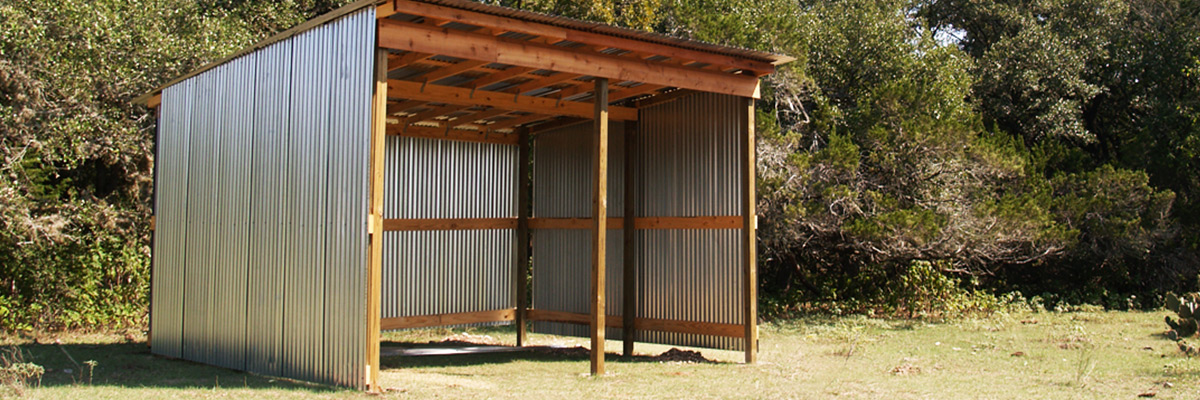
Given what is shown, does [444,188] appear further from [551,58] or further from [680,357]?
[551,58]

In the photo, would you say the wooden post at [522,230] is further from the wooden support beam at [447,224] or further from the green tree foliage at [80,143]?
the green tree foliage at [80,143]

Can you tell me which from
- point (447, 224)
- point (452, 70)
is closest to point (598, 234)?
point (452, 70)

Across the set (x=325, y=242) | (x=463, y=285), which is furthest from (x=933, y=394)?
(x=463, y=285)

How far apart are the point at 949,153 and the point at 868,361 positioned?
5.79 metres

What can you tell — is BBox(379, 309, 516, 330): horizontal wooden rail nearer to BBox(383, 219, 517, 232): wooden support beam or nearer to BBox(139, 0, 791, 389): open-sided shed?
BBox(139, 0, 791, 389): open-sided shed

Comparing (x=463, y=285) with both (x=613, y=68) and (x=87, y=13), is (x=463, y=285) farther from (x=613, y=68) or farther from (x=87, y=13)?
(x=87, y=13)

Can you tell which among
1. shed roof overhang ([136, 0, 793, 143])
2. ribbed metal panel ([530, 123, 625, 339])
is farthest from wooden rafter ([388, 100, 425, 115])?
ribbed metal panel ([530, 123, 625, 339])

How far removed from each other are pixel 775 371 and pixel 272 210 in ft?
15.9

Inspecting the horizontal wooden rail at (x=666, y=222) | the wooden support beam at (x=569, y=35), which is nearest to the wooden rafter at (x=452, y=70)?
the wooden support beam at (x=569, y=35)

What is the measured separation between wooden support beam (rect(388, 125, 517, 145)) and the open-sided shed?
0.09 ft

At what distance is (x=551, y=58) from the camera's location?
8.59 meters

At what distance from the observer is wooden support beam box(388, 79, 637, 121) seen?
986 centimetres

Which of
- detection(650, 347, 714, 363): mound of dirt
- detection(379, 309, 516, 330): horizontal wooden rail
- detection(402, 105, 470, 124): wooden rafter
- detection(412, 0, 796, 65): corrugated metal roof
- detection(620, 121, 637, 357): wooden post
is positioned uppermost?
detection(412, 0, 796, 65): corrugated metal roof

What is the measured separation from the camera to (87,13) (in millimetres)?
12719
